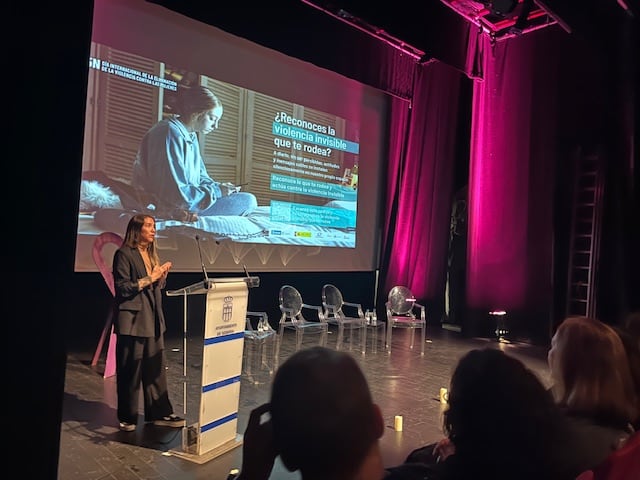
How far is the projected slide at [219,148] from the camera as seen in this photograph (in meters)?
4.59

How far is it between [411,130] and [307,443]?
282 inches

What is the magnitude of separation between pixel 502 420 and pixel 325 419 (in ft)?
1.38

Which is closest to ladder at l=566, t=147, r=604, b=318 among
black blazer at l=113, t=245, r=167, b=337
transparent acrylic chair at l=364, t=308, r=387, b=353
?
transparent acrylic chair at l=364, t=308, r=387, b=353

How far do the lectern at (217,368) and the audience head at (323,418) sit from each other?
1.67m

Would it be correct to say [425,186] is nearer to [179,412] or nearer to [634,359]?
[179,412]

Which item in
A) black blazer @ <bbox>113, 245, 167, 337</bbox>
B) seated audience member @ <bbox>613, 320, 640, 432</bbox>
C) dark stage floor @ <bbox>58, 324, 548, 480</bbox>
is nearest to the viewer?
seated audience member @ <bbox>613, 320, 640, 432</bbox>

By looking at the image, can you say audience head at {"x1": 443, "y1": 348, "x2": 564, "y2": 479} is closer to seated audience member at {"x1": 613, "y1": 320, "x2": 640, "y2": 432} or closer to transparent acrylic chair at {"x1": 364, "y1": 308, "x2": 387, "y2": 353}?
seated audience member at {"x1": 613, "y1": 320, "x2": 640, "y2": 432}

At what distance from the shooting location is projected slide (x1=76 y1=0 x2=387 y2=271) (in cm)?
459

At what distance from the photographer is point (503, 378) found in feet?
3.70

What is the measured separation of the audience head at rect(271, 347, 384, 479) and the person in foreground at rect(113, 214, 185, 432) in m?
2.25

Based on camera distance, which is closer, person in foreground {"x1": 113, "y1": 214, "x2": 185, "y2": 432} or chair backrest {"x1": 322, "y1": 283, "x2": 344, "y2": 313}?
person in foreground {"x1": 113, "y1": 214, "x2": 185, "y2": 432}

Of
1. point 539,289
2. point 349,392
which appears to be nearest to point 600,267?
point 539,289

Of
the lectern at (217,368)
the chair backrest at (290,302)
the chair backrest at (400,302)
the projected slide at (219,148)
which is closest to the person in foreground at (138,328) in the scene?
the lectern at (217,368)

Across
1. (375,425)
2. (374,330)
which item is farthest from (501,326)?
(375,425)
